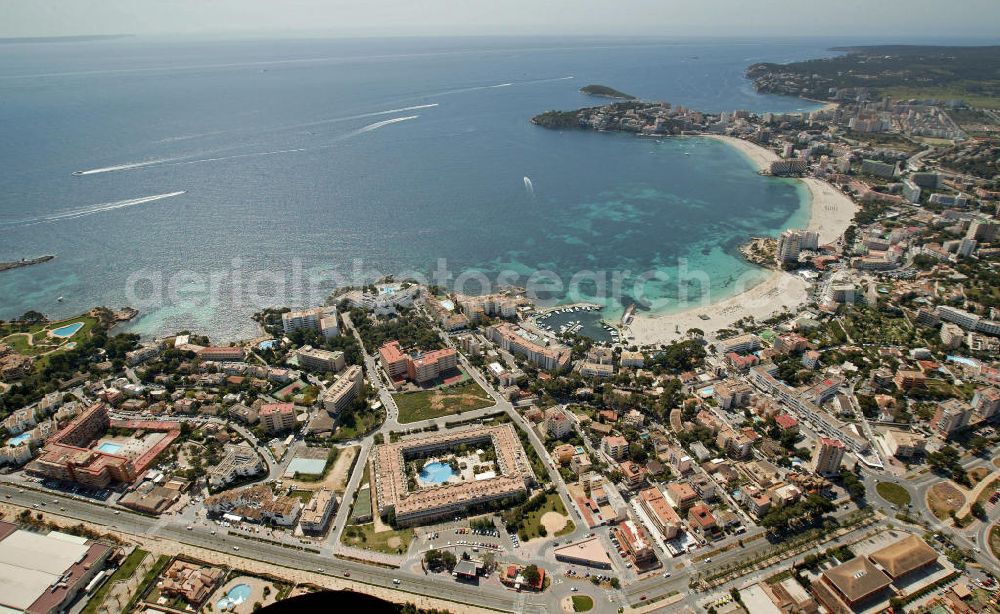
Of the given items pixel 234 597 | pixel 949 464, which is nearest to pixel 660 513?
pixel 949 464

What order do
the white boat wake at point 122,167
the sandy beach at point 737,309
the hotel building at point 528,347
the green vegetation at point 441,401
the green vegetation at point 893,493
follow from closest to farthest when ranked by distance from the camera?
the green vegetation at point 893,493, the green vegetation at point 441,401, the hotel building at point 528,347, the sandy beach at point 737,309, the white boat wake at point 122,167

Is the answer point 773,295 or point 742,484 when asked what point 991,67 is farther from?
point 742,484

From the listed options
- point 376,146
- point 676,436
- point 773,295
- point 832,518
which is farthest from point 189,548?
point 376,146

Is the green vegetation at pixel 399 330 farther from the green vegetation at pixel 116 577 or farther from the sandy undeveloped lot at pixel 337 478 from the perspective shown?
the green vegetation at pixel 116 577

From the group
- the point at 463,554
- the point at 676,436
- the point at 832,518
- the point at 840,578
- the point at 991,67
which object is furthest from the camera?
the point at 991,67

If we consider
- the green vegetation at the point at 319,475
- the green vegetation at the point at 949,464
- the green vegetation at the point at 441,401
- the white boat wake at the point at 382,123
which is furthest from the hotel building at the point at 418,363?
the white boat wake at the point at 382,123

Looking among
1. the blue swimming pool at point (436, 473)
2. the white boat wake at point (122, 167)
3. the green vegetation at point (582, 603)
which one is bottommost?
the green vegetation at point (582, 603)
